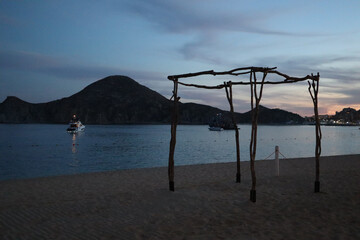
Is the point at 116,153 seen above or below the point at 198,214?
below

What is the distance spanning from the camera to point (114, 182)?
42.3ft

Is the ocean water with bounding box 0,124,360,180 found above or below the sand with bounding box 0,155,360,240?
below

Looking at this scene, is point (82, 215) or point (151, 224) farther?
point (82, 215)

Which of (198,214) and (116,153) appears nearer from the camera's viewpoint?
(198,214)

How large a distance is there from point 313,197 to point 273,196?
106cm

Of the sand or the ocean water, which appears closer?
the sand

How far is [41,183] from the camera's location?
13.2 metres

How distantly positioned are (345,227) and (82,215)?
5.49 m

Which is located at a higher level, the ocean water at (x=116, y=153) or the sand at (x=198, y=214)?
the sand at (x=198, y=214)

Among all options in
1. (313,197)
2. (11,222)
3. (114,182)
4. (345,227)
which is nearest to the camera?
(345,227)

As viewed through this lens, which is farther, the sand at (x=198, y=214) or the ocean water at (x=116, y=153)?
the ocean water at (x=116, y=153)

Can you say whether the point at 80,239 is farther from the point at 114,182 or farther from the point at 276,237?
the point at 114,182

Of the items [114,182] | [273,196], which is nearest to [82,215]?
[273,196]

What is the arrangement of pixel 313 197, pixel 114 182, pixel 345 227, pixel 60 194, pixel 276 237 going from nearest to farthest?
pixel 276 237, pixel 345 227, pixel 313 197, pixel 60 194, pixel 114 182
